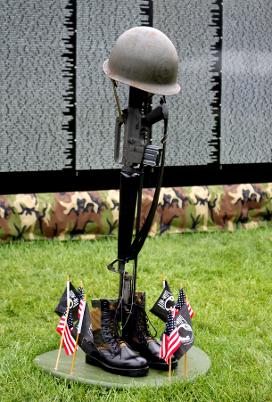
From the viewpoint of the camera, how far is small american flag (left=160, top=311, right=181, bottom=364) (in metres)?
3.63

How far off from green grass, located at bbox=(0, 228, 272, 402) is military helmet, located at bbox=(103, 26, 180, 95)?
1.50 metres

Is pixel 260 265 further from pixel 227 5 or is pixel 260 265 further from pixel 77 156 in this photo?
pixel 227 5

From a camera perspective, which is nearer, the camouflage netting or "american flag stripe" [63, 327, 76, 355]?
"american flag stripe" [63, 327, 76, 355]

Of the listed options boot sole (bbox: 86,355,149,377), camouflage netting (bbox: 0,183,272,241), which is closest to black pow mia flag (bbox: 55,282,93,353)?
boot sole (bbox: 86,355,149,377)

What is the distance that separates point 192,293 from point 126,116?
2142 millimetres

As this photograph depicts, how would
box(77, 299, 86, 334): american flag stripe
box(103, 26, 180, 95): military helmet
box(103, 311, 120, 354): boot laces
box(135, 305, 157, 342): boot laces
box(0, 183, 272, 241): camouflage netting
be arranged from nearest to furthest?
box(103, 26, 180, 95): military helmet
box(77, 299, 86, 334): american flag stripe
box(103, 311, 120, 354): boot laces
box(135, 305, 157, 342): boot laces
box(0, 183, 272, 241): camouflage netting

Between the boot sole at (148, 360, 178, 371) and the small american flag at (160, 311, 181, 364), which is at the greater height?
the small american flag at (160, 311, 181, 364)

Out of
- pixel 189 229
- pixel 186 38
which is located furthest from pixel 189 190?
pixel 186 38

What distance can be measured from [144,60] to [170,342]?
138 cm

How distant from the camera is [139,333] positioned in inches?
156

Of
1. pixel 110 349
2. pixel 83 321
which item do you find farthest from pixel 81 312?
pixel 110 349

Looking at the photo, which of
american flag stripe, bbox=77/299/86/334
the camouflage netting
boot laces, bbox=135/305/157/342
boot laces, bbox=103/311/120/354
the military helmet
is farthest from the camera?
the camouflage netting

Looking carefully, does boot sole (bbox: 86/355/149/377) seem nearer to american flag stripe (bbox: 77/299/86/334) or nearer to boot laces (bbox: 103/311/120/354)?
boot laces (bbox: 103/311/120/354)

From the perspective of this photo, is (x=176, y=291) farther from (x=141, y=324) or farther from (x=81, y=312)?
(x=81, y=312)
